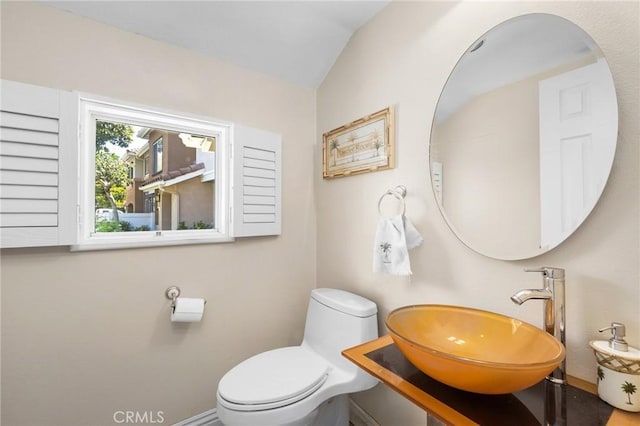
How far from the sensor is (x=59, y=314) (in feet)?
4.14

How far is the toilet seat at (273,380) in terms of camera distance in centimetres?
114

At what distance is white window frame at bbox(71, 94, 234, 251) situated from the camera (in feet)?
4.33

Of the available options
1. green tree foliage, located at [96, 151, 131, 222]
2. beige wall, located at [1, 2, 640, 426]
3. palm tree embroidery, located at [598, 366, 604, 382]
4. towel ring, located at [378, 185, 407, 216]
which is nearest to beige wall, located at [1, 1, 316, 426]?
beige wall, located at [1, 2, 640, 426]

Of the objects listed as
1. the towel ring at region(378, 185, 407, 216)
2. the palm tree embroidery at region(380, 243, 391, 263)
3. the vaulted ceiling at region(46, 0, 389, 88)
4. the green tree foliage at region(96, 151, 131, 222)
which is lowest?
the palm tree embroidery at region(380, 243, 391, 263)

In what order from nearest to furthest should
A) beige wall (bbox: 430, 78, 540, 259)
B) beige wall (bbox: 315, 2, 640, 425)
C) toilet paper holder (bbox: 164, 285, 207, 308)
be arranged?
beige wall (bbox: 315, 2, 640, 425), beige wall (bbox: 430, 78, 540, 259), toilet paper holder (bbox: 164, 285, 207, 308)

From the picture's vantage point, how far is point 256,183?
1.75 m

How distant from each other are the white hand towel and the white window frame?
2.92ft

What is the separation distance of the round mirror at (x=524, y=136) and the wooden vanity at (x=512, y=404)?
0.40m

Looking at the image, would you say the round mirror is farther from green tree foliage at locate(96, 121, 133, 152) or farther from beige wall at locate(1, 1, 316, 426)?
green tree foliage at locate(96, 121, 133, 152)

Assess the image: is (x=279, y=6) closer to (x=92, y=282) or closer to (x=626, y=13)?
(x=626, y=13)

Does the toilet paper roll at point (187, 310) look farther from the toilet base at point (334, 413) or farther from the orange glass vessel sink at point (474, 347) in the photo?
the orange glass vessel sink at point (474, 347)

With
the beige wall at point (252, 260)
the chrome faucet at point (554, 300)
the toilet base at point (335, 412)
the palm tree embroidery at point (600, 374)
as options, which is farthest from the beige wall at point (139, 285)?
the palm tree embroidery at point (600, 374)

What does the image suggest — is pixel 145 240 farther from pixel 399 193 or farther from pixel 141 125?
pixel 399 193

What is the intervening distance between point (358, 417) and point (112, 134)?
2053 mm
